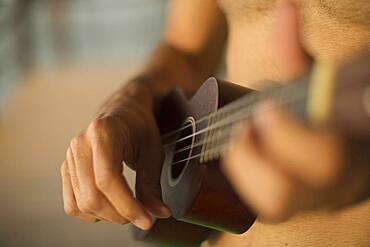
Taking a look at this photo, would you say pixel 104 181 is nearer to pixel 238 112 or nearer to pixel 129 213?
pixel 129 213

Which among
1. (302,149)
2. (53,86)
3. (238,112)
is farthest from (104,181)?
(53,86)

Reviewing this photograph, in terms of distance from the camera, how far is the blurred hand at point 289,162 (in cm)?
46

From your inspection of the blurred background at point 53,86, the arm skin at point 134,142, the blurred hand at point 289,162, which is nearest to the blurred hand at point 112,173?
the arm skin at point 134,142

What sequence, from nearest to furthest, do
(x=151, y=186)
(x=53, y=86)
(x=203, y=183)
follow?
(x=203, y=183), (x=151, y=186), (x=53, y=86)

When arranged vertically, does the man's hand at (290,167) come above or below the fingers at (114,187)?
above

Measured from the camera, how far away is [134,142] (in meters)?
0.85

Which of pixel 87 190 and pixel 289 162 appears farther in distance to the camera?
pixel 87 190

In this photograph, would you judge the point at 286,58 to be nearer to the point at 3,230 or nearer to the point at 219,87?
the point at 219,87

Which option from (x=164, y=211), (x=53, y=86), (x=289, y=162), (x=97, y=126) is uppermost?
(x=289, y=162)

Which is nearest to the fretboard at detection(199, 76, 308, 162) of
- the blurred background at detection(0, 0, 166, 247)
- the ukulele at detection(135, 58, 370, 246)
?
the ukulele at detection(135, 58, 370, 246)

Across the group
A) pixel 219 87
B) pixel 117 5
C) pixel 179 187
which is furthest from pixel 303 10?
pixel 117 5

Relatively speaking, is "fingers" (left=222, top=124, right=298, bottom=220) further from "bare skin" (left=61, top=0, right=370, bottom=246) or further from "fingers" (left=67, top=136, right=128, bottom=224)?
"fingers" (left=67, top=136, right=128, bottom=224)

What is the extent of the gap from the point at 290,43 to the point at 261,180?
0.11 meters

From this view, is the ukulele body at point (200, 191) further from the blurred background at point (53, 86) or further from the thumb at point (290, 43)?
the blurred background at point (53, 86)
